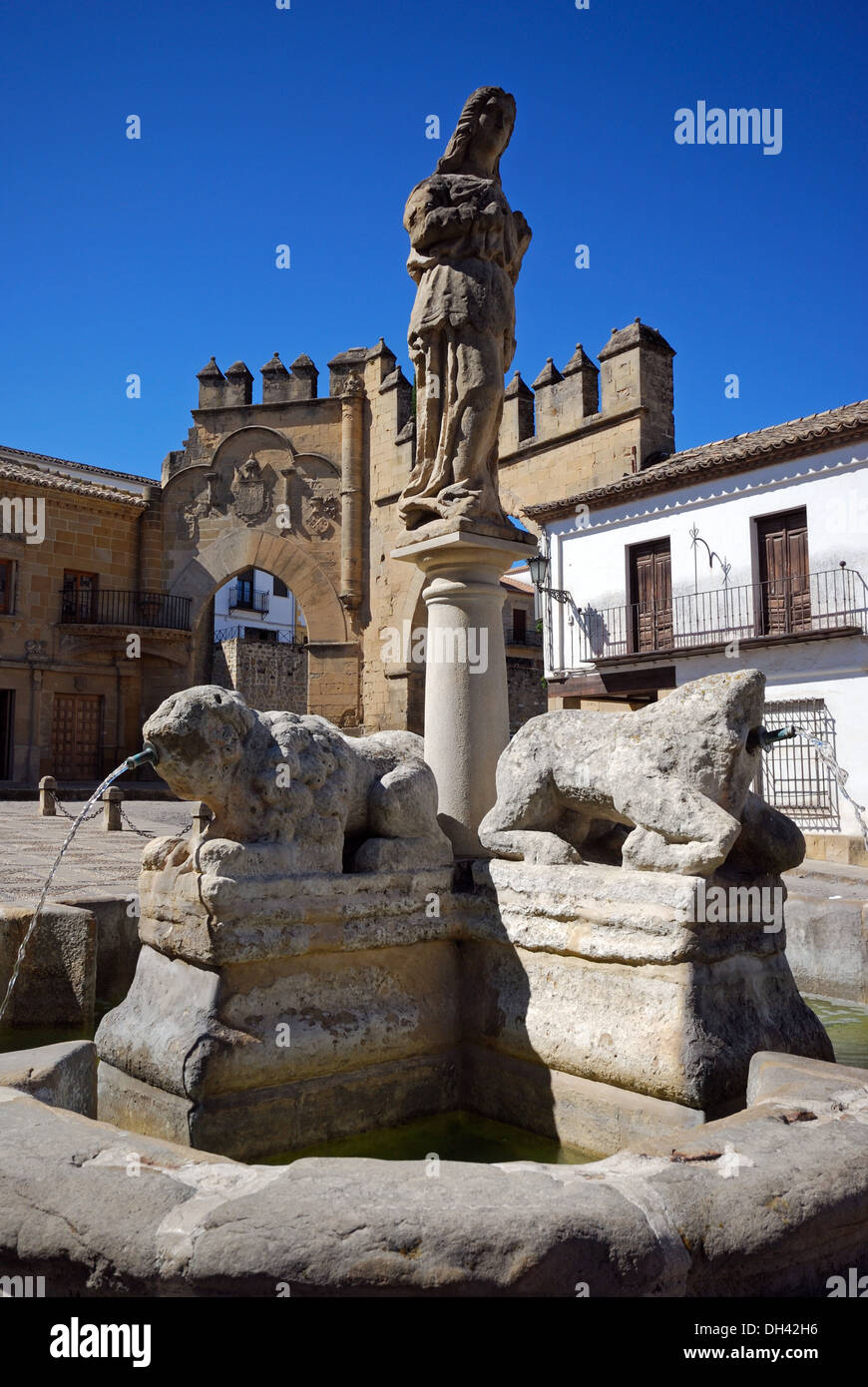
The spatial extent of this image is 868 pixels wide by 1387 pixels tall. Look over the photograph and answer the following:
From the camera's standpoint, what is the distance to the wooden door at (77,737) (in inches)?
875

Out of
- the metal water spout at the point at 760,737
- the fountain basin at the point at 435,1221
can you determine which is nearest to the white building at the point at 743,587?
the metal water spout at the point at 760,737

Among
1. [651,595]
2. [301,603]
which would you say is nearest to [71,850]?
[651,595]

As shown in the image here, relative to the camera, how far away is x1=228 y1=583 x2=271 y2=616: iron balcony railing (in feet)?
117

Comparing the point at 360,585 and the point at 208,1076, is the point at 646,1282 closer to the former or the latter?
the point at 208,1076

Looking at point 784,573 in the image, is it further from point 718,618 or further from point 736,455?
point 736,455

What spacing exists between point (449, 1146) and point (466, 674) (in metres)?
1.79

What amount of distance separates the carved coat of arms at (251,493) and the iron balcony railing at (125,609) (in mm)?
2474

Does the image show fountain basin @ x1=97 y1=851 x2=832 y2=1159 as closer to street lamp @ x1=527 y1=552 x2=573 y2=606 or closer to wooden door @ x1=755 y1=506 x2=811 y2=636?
wooden door @ x1=755 y1=506 x2=811 y2=636

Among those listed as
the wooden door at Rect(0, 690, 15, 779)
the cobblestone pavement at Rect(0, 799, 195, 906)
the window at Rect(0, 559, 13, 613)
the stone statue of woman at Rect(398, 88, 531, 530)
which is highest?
the window at Rect(0, 559, 13, 613)

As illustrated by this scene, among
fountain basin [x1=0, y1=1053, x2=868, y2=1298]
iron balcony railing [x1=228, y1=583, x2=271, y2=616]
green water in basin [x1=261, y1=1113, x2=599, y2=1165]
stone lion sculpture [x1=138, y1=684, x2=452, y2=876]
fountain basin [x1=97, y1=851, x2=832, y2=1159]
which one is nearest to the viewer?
fountain basin [x1=0, y1=1053, x2=868, y2=1298]

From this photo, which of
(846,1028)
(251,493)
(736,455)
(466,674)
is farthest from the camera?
(251,493)

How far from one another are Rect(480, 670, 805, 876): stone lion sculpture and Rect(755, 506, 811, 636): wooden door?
11546 mm

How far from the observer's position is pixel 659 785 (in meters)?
3.03

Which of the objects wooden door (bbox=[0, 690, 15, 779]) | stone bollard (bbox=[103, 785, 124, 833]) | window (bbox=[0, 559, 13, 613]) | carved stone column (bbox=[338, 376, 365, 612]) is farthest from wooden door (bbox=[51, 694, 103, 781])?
stone bollard (bbox=[103, 785, 124, 833])
